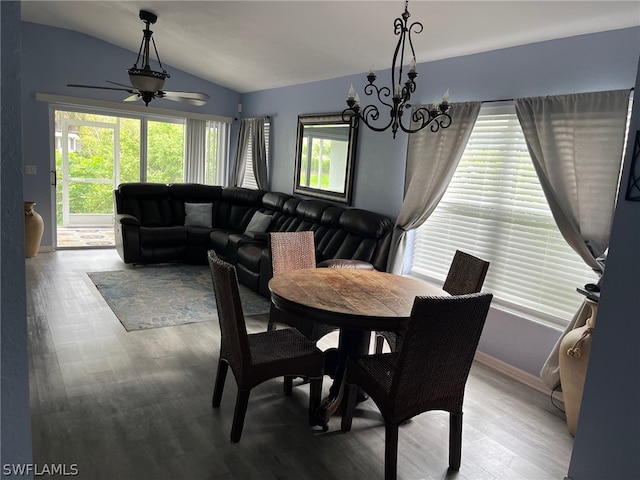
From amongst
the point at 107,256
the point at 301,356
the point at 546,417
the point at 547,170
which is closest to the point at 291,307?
the point at 301,356

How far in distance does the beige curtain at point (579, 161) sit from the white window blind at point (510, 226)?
212 millimetres

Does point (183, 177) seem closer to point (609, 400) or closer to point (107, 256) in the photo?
point (107, 256)

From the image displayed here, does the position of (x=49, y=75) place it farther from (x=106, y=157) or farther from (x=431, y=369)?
(x=431, y=369)

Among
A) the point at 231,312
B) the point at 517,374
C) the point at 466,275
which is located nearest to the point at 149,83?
the point at 231,312

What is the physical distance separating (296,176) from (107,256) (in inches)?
111

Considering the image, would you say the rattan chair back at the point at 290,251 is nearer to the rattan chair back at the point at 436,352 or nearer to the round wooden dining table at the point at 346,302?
the round wooden dining table at the point at 346,302

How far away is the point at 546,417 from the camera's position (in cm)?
293

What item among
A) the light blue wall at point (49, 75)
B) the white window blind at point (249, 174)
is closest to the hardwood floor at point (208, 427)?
the light blue wall at point (49, 75)

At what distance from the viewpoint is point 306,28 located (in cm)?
411

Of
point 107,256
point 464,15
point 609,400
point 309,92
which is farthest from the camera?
point 107,256

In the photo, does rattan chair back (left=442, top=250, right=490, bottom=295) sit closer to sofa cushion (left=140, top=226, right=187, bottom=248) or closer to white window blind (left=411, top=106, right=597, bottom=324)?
white window blind (left=411, top=106, right=597, bottom=324)

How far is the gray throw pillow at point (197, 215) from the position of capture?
6.58 meters

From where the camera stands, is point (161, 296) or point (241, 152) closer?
point (161, 296)

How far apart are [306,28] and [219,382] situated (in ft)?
10.1
